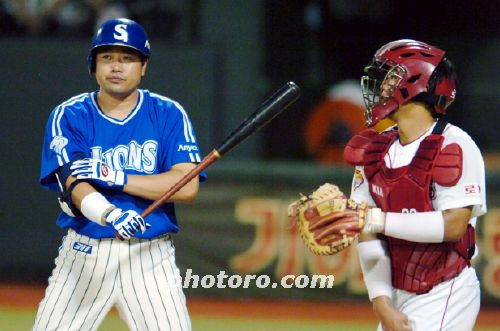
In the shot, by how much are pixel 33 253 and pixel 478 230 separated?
13.5ft

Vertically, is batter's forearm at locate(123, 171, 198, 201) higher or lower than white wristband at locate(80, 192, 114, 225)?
higher

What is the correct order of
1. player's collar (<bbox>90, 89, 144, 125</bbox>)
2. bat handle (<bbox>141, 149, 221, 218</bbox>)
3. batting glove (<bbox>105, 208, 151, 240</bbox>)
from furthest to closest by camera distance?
player's collar (<bbox>90, 89, 144, 125</bbox>), bat handle (<bbox>141, 149, 221, 218</bbox>), batting glove (<bbox>105, 208, 151, 240</bbox>)

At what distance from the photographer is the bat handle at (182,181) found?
470cm

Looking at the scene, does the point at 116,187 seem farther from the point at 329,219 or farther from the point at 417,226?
the point at 417,226

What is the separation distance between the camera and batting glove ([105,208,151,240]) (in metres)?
4.51

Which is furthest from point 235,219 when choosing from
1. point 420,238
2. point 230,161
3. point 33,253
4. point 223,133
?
point 420,238

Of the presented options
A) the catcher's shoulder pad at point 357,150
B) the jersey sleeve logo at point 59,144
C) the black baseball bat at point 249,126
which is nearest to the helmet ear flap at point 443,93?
the catcher's shoulder pad at point 357,150

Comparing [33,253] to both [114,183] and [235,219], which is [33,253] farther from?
[114,183]

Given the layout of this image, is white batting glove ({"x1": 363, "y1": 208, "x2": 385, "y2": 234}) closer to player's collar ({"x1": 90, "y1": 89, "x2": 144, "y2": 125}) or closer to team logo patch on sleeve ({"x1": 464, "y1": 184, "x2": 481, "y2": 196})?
team logo patch on sleeve ({"x1": 464, "y1": 184, "x2": 481, "y2": 196})

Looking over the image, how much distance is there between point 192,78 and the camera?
10.0 meters

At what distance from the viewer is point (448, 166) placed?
13.1 feet

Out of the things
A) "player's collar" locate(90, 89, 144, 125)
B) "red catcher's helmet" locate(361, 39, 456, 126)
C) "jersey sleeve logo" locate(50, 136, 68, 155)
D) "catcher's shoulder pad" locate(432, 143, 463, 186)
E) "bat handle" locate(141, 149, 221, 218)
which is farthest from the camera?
"player's collar" locate(90, 89, 144, 125)

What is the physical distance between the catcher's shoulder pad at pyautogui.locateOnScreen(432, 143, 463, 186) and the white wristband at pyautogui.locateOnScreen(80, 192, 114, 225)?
1.50 meters

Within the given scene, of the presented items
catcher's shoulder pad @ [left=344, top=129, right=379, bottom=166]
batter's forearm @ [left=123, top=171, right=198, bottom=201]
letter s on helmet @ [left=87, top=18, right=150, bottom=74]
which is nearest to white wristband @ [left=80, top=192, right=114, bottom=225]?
batter's forearm @ [left=123, top=171, right=198, bottom=201]
